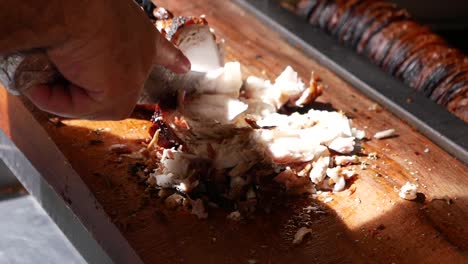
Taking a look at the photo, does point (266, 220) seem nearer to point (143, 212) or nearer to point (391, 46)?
point (143, 212)

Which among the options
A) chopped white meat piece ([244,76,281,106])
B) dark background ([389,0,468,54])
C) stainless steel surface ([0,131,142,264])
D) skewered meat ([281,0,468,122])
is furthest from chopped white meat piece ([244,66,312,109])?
dark background ([389,0,468,54])

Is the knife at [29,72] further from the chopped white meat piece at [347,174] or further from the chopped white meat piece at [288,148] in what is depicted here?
the chopped white meat piece at [347,174]

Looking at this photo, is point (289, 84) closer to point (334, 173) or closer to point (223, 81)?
point (223, 81)

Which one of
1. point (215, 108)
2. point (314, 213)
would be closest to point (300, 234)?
point (314, 213)

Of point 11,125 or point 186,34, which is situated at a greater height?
point 186,34

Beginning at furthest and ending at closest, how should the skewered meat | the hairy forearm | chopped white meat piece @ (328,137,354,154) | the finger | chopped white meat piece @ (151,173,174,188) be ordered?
the skewered meat → chopped white meat piece @ (328,137,354,154) → chopped white meat piece @ (151,173,174,188) → the finger → the hairy forearm

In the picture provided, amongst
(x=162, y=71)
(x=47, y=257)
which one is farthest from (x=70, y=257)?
(x=162, y=71)

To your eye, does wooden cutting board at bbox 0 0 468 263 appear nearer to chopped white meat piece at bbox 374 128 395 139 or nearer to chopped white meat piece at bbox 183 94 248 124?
chopped white meat piece at bbox 374 128 395 139
